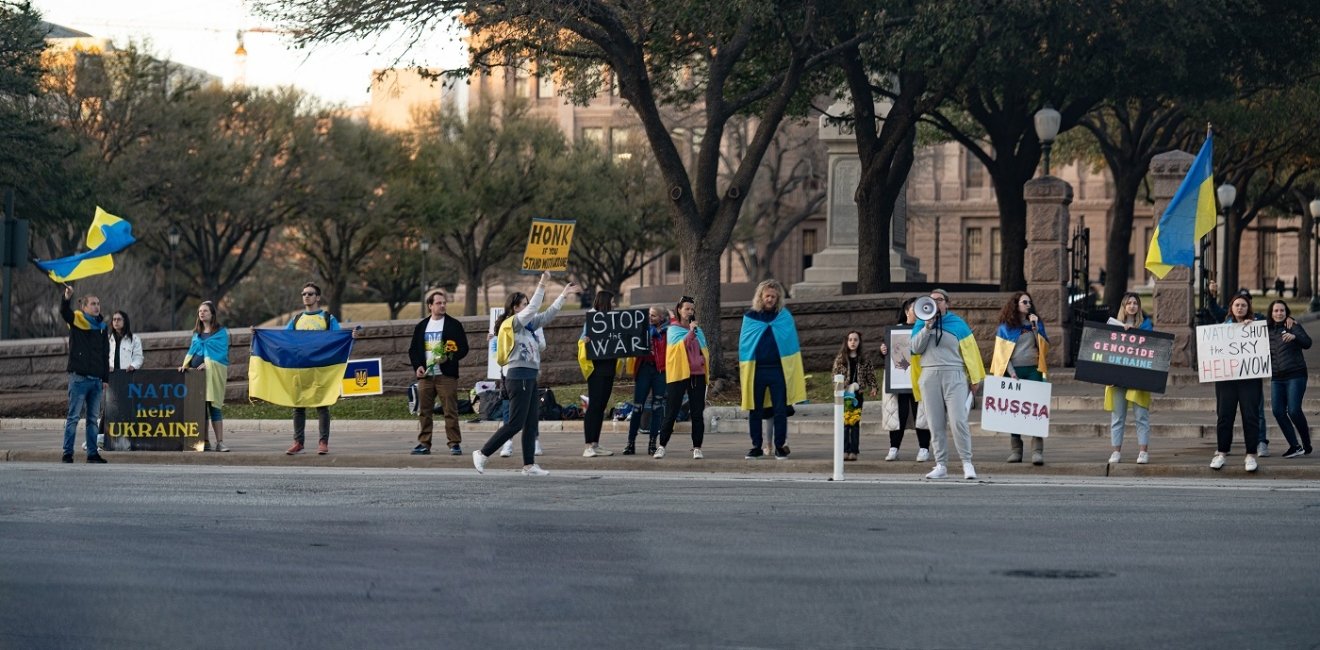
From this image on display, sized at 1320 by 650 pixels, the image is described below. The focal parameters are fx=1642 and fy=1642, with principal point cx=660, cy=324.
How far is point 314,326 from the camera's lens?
→ 18.9 meters

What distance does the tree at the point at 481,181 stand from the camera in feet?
195

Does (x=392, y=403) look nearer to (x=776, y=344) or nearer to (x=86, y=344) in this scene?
(x=86, y=344)

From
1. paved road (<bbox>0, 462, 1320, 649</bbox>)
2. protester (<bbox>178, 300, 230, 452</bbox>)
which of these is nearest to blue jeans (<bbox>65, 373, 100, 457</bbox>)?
protester (<bbox>178, 300, 230, 452</bbox>)

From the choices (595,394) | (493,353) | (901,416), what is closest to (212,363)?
(493,353)

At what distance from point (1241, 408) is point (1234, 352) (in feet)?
1.72

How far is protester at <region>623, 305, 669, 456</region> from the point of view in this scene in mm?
17828

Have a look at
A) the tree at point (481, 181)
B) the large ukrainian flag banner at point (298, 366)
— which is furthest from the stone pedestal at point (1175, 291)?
the tree at point (481, 181)

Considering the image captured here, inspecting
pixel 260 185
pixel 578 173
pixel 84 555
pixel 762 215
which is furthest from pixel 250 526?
pixel 762 215

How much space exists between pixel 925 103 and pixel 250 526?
64.8ft

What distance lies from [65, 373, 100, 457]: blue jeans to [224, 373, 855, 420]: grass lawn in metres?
6.60

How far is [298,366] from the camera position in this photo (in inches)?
738

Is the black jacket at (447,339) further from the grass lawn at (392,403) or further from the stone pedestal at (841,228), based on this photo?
the stone pedestal at (841,228)

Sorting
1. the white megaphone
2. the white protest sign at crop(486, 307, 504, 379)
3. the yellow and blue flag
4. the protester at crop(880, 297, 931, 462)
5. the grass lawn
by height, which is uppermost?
the yellow and blue flag

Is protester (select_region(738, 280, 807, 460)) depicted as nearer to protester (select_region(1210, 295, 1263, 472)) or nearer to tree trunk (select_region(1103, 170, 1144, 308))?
protester (select_region(1210, 295, 1263, 472))
